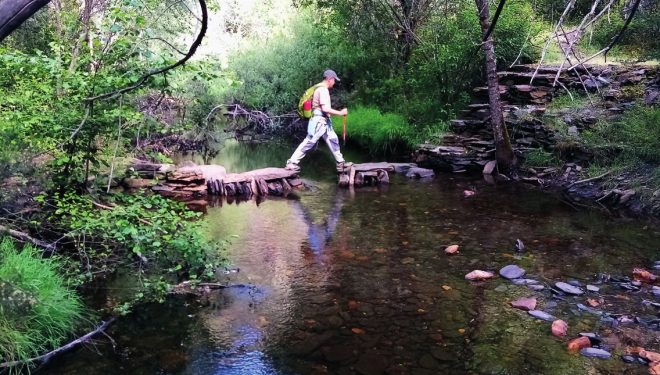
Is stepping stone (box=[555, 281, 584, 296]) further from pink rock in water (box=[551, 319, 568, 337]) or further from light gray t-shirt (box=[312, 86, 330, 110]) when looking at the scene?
light gray t-shirt (box=[312, 86, 330, 110])

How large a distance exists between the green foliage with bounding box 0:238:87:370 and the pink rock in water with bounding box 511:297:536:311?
4115 millimetres

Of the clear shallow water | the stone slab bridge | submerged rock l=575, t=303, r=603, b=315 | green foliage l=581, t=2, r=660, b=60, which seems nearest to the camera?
the clear shallow water

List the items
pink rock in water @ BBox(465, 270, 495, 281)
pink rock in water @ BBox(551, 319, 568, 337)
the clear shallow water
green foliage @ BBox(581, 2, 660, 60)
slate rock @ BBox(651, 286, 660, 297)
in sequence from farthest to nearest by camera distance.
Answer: green foliage @ BBox(581, 2, 660, 60), pink rock in water @ BBox(465, 270, 495, 281), slate rock @ BBox(651, 286, 660, 297), pink rock in water @ BBox(551, 319, 568, 337), the clear shallow water

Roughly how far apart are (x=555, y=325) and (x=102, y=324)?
13.6ft

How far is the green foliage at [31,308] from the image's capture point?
4047 millimetres

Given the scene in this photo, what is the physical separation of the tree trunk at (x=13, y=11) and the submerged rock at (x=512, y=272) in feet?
17.8

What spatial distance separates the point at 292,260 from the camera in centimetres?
693

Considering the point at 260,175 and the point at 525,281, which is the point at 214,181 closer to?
the point at 260,175

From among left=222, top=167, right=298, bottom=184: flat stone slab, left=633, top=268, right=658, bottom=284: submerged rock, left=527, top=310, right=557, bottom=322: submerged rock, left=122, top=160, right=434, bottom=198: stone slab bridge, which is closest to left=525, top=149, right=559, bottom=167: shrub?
left=122, top=160, right=434, bottom=198: stone slab bridge

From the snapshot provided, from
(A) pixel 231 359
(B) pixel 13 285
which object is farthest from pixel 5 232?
(A) pixel 231 359

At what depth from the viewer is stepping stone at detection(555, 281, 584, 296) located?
18.7 feet

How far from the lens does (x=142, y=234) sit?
17.4 ft

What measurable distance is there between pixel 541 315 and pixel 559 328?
0.32 metres

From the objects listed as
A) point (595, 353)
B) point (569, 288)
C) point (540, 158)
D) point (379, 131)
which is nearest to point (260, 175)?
point (540, 158)
